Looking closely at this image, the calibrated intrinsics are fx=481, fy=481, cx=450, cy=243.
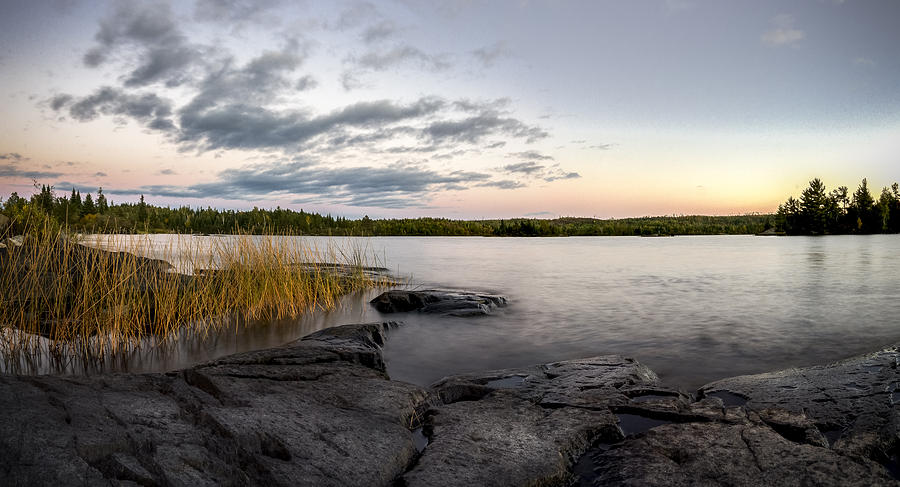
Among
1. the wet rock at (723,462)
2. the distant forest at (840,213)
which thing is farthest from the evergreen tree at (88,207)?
the distant forest at (840,213)

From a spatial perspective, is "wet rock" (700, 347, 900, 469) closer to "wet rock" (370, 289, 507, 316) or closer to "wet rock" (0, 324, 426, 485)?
"wet rock" (0, 324, 426, 485)

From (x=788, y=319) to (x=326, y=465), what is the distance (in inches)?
396

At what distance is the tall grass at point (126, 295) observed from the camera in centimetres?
596

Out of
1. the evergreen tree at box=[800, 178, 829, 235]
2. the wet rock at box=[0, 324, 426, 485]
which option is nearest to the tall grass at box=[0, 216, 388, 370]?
the wet rock at box=[0, 324, 426, 485]

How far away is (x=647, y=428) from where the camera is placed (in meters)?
3.82

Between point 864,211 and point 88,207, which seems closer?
point 88,207

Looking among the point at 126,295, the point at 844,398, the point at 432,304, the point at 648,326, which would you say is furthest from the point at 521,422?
the point at 126,295

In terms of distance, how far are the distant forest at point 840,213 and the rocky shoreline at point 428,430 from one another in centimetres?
5717

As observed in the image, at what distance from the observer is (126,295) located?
7.65 m

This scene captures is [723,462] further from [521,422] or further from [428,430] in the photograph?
[428,430]

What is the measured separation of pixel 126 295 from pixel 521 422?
273 inches

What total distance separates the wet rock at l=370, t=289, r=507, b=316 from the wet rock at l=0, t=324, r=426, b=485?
5.46 m

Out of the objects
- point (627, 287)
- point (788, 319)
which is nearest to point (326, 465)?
point (788, 319)

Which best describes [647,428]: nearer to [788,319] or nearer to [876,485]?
[876,485]
